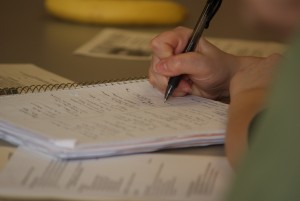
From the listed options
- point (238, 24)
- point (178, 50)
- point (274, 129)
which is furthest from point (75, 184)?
point (238, 24)

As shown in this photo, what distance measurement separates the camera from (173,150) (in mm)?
805

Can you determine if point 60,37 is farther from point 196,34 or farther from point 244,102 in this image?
point 244,102

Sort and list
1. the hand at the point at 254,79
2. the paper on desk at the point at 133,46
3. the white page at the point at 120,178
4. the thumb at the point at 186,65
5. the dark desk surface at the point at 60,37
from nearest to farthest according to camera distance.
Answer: the white page at the point at 120,178, the hand at the point at 254,79, the thumb at the point at 186,65, the dark desk surface at the point at 60,37, the paper on desk at the point at 133,46

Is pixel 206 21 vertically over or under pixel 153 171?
over

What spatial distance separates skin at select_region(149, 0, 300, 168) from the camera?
0.78m

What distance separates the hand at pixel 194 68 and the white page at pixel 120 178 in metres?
0.22

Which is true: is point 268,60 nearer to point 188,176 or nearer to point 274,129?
point 188,176

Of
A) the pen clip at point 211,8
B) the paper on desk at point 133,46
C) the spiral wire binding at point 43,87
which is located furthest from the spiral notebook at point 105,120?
the paper on desk at point 133,46

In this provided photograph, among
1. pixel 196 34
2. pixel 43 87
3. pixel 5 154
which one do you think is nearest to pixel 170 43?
pixel 196 34

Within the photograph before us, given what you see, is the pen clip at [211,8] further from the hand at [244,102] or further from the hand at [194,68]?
the hand at [244,102]

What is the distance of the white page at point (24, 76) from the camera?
1.09 metres

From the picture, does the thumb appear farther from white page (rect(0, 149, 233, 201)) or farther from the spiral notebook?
white page (rect(0, 149, 233, 201))

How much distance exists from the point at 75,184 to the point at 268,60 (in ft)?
1.16

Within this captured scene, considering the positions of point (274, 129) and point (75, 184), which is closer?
point (274, 129)
